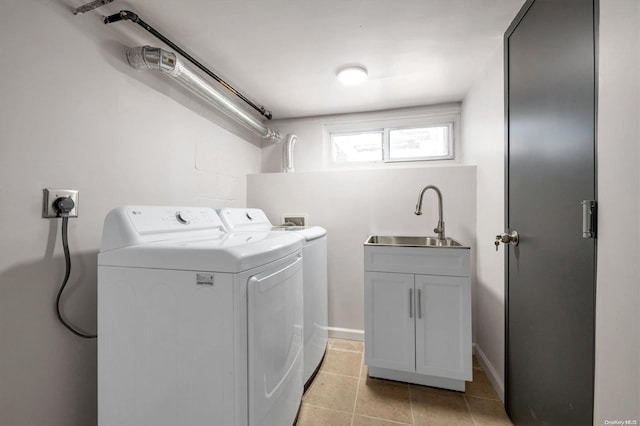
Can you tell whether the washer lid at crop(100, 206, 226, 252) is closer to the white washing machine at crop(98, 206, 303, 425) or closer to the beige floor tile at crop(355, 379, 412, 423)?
the white washing machine at crop(98, 206, 303, 425)

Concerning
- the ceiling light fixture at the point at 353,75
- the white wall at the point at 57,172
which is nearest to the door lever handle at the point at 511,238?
the ceiling light fixture at the point at 353,75

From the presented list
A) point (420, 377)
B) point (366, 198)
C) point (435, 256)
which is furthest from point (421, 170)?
point (420, 377)

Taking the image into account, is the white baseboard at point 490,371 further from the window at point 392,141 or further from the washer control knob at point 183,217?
the washer control knob at point 183,217

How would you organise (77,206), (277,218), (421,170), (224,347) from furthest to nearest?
(277,218)
(421,170)
(77,206)
(224,347)

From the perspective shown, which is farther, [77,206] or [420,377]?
[420,377]

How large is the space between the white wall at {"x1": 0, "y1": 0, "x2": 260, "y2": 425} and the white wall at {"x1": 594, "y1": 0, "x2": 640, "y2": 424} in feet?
6.41

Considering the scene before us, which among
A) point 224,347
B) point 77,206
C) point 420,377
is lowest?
point 420,377

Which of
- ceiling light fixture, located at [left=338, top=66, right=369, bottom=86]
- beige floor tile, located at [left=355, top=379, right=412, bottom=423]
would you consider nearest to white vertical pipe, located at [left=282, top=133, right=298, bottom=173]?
ceiling light fixture, located at [left=338, top=66, right=369, bottom=86]

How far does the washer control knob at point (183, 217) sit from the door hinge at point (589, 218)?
5.42ft

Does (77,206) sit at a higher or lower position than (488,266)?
higher

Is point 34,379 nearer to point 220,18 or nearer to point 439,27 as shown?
point 220,18

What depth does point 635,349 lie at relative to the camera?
684 millimetres

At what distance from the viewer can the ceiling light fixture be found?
1834mm

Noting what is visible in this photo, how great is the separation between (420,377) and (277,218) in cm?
171
